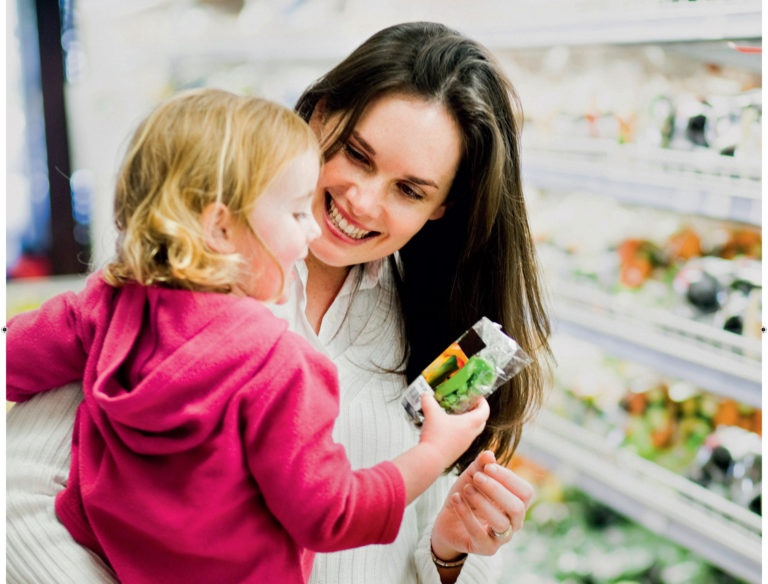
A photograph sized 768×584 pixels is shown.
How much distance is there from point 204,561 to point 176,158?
0.51 m

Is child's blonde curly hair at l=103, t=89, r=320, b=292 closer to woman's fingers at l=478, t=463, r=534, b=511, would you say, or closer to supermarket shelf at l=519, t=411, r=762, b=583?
woman's fingers at l=478, t=463, r=534, b=511

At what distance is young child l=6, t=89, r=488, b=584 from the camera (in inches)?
30.7

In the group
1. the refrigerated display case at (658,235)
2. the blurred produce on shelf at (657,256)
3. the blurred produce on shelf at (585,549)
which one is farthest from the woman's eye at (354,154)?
the blurred produce on shelf at (585,549)

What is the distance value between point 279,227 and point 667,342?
1407 millimetres

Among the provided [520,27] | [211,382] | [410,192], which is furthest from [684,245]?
[211,382]

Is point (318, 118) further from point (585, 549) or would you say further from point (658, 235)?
point (585, 549)

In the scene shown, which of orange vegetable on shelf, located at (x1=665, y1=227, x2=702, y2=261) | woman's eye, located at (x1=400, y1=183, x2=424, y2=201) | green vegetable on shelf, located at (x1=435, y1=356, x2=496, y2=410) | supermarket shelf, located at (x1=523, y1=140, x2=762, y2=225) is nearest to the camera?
green vegetable on shelf, located at (x1=435, y1=356, x2=496, y2=410)

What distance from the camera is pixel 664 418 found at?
2217 millimetres

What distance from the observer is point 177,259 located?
794 millimetres

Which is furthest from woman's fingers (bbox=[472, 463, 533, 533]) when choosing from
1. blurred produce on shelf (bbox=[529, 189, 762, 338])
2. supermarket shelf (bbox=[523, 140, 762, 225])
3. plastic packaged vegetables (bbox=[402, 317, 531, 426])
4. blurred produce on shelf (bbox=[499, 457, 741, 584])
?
blurred produce on shelf (bbox=[499, 457, 741, 584])

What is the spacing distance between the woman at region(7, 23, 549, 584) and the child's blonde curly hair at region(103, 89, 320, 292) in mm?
346

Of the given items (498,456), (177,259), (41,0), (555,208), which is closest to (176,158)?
(177,259)

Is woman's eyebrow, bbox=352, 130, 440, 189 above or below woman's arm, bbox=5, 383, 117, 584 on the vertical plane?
above

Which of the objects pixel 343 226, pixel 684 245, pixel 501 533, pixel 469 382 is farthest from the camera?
pixel 684 245
